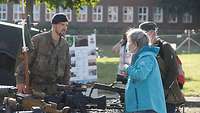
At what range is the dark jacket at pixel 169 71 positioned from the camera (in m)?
7.30

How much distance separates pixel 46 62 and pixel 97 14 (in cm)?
6153

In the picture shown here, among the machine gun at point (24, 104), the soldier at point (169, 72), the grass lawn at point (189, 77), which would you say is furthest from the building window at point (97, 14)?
the machine gun at point (24, 104)

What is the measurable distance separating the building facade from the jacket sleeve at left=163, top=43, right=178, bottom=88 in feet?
188

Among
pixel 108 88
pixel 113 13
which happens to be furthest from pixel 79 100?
pixel 113 13

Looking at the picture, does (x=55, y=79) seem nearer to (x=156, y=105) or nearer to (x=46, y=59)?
(x=46, y=59)

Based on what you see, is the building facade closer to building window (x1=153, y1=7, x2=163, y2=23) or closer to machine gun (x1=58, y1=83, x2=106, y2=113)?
building window (x1=153, y1=7, x2=163, y2=23)

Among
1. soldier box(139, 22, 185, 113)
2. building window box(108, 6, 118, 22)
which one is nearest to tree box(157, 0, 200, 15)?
building window box(108, 6, 118, 22)

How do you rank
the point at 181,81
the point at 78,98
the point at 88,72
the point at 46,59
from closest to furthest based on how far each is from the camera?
the point at 78,98 → the point at 46,59 → the point at 181,81 → the point at 88,72

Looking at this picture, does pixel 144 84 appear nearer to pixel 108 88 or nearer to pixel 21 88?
pixel 108 88

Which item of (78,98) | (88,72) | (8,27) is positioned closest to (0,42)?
(8,27)

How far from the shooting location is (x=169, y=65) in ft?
24.0

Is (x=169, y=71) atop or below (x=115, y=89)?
atop

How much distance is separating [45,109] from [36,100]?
0.29m

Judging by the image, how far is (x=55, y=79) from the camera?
23.9 feet
